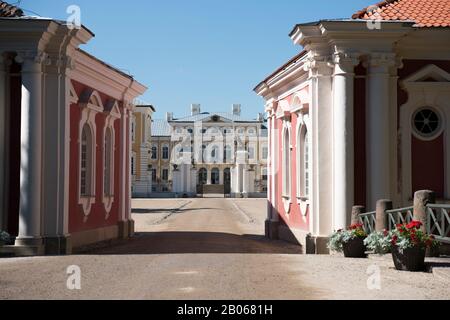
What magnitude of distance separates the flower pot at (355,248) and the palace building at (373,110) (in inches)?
68.2

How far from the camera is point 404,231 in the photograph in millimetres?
10047

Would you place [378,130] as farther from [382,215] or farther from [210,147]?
[210,147]

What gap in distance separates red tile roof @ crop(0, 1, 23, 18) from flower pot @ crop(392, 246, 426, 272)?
9.37 m

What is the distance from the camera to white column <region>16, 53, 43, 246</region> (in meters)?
13.7

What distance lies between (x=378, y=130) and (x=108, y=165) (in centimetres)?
843

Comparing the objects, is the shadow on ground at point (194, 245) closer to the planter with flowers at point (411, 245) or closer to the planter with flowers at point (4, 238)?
the planter with flowers at point (4, 238)

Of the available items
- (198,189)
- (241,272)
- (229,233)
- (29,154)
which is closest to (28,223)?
(29,154)

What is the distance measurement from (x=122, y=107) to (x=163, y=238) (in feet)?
13.8

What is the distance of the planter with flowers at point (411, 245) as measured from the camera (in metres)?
9.92

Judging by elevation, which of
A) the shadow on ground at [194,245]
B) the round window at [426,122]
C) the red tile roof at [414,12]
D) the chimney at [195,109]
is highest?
the chimney at [195,109]

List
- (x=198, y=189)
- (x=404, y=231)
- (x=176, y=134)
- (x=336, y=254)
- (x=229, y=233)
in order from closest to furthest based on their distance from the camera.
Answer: (x=404, y=231) < (x=336, y=254) < (x=229, y=233) < (x=198, y=189) < (x=176, y=134)

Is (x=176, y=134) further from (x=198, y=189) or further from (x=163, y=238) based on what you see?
(x=163, y=238)

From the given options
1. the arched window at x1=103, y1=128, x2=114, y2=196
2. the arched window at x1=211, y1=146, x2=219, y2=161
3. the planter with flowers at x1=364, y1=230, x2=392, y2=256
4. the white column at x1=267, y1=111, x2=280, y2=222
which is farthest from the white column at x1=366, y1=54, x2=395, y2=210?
the arched window at x1=211, y1=146, x2=219, y2=161

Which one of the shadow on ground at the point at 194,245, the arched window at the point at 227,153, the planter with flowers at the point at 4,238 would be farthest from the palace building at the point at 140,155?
the planter with flowers at the point at 4,238
